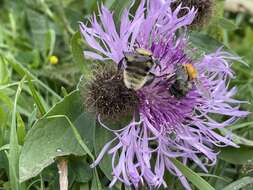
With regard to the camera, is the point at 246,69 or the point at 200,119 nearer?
the point at 200,119

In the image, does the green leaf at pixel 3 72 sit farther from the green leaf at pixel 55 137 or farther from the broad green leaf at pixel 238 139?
the broad green leaf at pixel 238 139

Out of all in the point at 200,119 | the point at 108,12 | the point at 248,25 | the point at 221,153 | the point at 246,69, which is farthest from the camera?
the point at 248,25

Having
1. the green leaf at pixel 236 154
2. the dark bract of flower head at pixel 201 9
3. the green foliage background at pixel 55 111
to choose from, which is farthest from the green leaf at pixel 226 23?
the green leaf at pixel 236 154

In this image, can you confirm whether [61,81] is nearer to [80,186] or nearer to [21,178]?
[80,186]

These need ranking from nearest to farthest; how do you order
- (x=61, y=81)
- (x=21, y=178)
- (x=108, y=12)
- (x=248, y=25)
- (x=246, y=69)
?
1. (x=21, y=178)
2. (x=108, y=12)
3. (x=61, y=81)
4. (x=246, y=69)
5. (x=248, y=25)

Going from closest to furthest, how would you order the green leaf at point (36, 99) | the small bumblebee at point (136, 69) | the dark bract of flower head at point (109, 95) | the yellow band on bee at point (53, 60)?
the small bumblebee at point (136, 69) < the dark bract of flower head at point (109, 95) < the green leaf at point (36, 99) < the yellow band on bee at point (53, 60)

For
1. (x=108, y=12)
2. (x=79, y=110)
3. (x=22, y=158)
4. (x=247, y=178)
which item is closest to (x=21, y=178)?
(x=22, y=158)

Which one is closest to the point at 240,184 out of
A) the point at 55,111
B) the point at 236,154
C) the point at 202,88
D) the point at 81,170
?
the point at 236,154

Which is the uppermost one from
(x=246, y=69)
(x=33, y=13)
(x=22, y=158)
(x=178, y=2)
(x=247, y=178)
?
(x=33, y=13)
